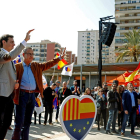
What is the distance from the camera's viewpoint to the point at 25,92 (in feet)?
12.4

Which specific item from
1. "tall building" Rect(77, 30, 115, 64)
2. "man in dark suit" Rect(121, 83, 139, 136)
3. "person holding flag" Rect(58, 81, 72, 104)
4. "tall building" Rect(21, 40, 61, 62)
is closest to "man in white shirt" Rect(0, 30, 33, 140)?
"man in dark suit" Rect(121, 83, 139, 136)

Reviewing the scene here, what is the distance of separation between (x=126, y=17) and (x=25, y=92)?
219ft

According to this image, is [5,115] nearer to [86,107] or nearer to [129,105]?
[86,107]

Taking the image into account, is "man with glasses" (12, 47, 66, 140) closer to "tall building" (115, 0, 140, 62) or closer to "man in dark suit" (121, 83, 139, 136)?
"man in dark suit" (121, 83, 139, 136)

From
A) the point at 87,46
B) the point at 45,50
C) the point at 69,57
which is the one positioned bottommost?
the point at 69,57

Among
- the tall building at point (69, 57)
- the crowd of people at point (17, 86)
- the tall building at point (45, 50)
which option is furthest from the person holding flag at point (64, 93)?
the tall building at point (69, 57)

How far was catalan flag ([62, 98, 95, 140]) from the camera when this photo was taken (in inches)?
173

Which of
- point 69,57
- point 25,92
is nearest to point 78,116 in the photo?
point 25,92

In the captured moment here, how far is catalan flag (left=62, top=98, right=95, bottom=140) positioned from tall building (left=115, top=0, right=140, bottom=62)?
60.5 meters

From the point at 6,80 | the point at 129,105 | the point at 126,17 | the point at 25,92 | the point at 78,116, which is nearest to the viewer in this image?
the point at 6,80

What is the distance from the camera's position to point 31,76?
3.93 meters

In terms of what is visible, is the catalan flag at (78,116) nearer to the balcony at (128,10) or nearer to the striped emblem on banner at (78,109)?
the striped emblem on banner at (78,109)

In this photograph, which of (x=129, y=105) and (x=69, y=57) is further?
(x=69, y=57)

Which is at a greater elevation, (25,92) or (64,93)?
(25,92)
